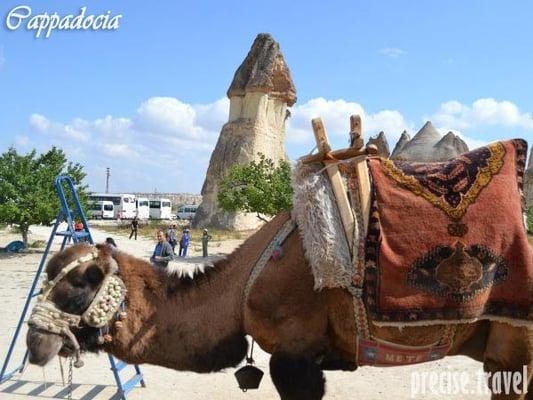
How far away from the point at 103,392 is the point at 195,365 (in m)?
3.47

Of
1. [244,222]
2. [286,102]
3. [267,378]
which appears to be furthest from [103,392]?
[286,102]

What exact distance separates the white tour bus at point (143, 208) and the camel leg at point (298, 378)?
65736 millimetres

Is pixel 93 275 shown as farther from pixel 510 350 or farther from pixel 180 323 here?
pixel 510 350

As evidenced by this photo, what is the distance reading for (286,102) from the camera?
1937 inches

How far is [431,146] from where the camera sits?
4781cm

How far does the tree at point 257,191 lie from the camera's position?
28.2 m

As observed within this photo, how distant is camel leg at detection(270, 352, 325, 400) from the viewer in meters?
3.18

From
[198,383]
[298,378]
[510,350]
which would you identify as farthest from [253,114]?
[298,378]

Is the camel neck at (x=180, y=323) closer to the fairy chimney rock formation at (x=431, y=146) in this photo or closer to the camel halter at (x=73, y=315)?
the camel halter at (x=73, y=315)

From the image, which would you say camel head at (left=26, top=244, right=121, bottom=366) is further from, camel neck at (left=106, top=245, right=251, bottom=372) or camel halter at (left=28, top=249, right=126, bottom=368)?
camel neck at (left=106, top=245, right=251, bottom=372)

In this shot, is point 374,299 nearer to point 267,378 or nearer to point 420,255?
point 420,255

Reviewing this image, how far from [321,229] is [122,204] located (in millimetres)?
65344

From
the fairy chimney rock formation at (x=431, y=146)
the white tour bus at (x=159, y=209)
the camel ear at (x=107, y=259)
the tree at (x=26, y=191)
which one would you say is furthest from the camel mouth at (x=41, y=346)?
the white tour bus at (x=159, y=209)

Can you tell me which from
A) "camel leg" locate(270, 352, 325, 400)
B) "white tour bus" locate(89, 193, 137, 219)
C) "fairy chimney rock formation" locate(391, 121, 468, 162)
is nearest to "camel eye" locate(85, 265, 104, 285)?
"camel leg" locate(270, 352, 325, 400)
